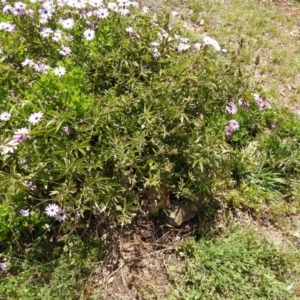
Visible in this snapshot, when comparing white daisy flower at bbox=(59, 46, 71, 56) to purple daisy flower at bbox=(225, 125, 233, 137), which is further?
purple daisy flower at bbox=(225, 125, 233, 137)

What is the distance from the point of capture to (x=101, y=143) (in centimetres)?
224

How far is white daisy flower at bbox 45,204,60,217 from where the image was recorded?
2135mm

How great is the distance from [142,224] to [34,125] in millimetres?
987

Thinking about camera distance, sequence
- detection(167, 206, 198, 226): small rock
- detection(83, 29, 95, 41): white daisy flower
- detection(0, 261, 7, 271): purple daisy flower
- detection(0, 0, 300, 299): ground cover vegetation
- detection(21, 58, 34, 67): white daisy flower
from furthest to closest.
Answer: detection(167, 206, 198, 226): small rock → detection(83, 29, 95, 41): white daisy flower → detection(21, 58, 34, 67): white daisy flower → detection(0, 261, 7, 271): purple daisy flower → detection(0, 0, 300, 299): ground cover vegetation

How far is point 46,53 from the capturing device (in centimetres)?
253

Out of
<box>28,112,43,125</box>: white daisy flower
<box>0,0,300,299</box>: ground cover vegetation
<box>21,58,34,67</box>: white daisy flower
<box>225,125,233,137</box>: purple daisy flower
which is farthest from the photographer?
<box>225,125,233,137</box>: purple daisy flower

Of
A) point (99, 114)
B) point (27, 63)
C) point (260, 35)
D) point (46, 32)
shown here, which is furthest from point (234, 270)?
point (260, 35)

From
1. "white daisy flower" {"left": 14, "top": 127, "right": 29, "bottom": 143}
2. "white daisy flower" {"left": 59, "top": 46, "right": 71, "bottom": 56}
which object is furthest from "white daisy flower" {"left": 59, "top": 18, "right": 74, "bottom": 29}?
"white daisy flower" {"left": 14, "top": 127, "right": 29, "bottom": 143}

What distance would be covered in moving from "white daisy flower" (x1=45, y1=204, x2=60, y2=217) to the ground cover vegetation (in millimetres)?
31

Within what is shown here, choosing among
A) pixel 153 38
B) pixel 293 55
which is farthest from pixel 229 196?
pixel 293 55

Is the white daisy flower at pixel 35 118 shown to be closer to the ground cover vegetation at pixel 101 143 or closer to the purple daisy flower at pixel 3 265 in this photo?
the ground cover vegetation at pixel 101 143

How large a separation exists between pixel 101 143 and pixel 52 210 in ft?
1.46

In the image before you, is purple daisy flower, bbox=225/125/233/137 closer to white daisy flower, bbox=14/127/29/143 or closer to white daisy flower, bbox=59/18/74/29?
white daisy flower, bbox=59/18/74/29

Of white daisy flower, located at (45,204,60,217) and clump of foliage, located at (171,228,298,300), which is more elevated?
white daisy flower, located at (45,204,60,217)
